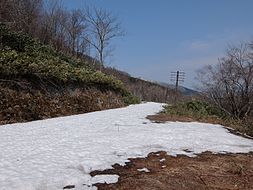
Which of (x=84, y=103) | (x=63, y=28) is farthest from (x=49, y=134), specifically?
(x=63, y=28)

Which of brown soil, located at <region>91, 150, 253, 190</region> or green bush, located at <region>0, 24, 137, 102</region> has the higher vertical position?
green bush, located at <region>0, 24, 137, 102</region>

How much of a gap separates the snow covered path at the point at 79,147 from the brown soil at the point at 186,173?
0.27 meters

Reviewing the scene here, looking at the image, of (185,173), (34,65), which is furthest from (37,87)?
(185,173)

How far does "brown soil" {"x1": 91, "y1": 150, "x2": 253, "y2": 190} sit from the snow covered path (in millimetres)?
265

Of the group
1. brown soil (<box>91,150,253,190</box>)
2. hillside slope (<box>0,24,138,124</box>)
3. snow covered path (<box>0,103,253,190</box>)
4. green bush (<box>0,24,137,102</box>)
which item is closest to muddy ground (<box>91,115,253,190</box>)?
brown soil (<box>91,150,253,190</box>)

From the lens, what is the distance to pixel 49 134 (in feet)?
29.7

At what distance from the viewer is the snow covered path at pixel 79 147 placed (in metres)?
5.14

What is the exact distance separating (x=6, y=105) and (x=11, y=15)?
59.9 feet

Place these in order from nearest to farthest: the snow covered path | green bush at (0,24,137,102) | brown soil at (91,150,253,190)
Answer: brown soil at (91,150,253,190)
the snow covered path
green bush at (0,24,137,102)

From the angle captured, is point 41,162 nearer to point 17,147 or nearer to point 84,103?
point 17,147

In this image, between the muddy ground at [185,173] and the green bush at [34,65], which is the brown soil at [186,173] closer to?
the muddy ground at [185,173]

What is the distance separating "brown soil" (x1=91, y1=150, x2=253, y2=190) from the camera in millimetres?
5043

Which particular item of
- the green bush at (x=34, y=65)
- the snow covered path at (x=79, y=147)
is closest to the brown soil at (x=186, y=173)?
the snow covered path at (x=79, y=147)

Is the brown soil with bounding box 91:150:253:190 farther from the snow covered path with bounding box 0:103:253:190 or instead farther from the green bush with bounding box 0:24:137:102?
the green bush with bounding box 0:24:137:102
